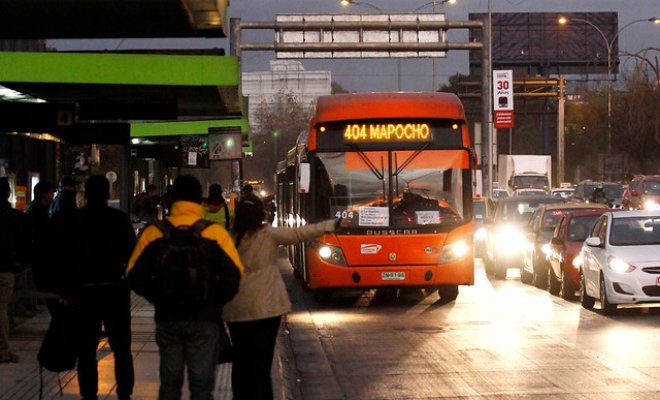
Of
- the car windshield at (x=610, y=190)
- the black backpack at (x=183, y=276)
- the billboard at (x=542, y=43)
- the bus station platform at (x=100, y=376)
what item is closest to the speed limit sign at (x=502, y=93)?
the car windshield at (x=610, y=190)

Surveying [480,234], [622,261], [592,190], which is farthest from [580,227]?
[592,190]

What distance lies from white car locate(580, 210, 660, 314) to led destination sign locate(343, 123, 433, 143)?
3.10m

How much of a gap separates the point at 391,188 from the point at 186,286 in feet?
44.2

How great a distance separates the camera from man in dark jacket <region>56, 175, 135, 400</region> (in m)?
9.75

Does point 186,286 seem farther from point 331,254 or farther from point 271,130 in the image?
point 271,130

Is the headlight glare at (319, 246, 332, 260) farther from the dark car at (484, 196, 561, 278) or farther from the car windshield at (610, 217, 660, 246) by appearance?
the dark car at (484, 196, 561, 278)

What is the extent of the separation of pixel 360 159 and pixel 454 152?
151cm

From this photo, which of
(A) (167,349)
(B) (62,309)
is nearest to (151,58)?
(B) (62,309)

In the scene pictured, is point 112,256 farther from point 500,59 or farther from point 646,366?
point 500,59

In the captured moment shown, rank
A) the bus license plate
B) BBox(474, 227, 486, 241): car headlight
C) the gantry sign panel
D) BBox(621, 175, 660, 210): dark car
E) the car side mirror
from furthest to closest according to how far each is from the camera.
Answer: the gantry sign panel
BBox(621, 175, 660, 210): dark car
BBox(474, 227, 486, 241): car headlight
the bus license plate
the car side mirror

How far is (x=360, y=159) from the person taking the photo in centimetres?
2147

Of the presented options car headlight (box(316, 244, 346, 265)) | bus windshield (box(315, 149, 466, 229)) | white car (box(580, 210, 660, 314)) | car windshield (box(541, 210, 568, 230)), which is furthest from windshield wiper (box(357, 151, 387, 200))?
car windshield (box(541, 210, 568, 230))

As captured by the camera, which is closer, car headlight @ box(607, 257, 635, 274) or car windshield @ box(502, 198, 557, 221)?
car headlight @ box(607, 257, 635, 274)

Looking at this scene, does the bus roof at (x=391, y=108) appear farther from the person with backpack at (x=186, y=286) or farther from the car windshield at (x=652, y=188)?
the car windshield at (x=652, y=188)
